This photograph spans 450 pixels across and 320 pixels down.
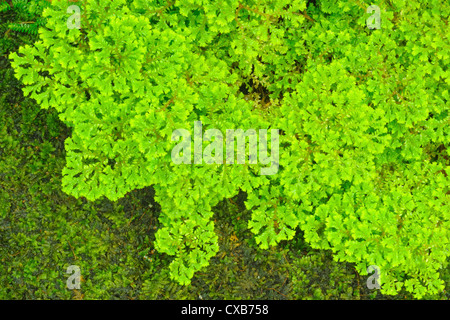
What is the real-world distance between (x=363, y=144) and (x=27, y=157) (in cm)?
426

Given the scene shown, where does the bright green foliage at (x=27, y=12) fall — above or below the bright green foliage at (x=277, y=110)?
above

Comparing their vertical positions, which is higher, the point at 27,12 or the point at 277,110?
the point at 27,12

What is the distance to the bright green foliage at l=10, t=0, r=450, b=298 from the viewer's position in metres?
3.42

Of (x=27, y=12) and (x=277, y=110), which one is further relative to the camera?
(x=27, y=12)

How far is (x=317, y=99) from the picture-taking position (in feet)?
12.0

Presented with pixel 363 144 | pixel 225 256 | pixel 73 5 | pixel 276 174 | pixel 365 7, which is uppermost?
pixel 365 7

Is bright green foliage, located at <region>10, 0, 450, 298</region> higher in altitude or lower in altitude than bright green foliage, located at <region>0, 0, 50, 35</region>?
lower

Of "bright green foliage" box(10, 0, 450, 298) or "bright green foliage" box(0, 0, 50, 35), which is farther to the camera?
"bright green foliage" box(0, 0, 50, 35)

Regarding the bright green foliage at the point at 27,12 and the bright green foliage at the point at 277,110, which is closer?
the bright green foliage at the point at 277,110

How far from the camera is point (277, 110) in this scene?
4.12 metres

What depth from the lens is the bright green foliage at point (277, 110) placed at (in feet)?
11.2

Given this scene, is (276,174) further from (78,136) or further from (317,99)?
(78,136)

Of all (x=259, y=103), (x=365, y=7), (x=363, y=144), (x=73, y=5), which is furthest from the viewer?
(x=259, y=103)
